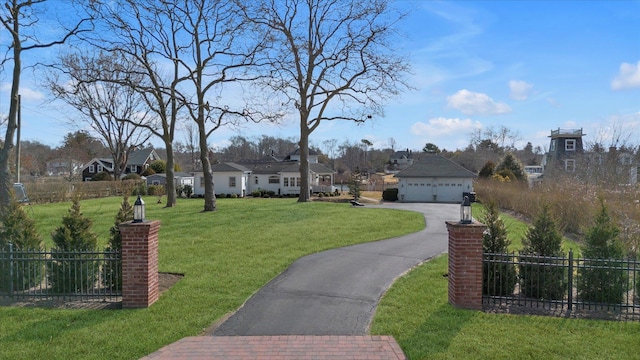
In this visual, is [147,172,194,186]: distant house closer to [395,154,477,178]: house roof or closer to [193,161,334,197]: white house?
[193,161,334,197]: white house

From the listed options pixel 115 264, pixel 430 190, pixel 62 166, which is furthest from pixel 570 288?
pixel 62 166

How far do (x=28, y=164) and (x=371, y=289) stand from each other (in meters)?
66.4

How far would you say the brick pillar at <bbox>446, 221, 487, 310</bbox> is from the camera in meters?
7.07

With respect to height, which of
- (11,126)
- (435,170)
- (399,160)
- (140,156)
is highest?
(399,160)

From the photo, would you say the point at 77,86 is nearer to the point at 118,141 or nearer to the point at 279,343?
the point at 279,343

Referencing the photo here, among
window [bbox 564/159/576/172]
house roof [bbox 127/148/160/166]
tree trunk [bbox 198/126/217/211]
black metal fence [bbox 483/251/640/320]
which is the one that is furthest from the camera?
house roof [bbox 127/148/160/166]

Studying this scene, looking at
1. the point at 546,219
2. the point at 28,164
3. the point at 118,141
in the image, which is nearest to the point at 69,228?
the point at 546,219

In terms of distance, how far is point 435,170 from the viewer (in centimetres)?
3738

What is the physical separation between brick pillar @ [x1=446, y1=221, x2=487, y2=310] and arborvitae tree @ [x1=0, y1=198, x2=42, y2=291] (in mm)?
7836

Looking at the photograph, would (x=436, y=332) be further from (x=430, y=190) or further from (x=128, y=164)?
(x=128, y=164)

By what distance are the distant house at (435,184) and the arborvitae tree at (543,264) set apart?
29.0 metres

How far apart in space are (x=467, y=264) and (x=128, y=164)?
69.9 metres

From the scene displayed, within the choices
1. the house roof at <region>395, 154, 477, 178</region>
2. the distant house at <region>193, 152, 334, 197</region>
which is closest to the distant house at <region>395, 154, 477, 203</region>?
the house roof at <region>395, 154, 477, 178</region>

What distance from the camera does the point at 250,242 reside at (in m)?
13.3
